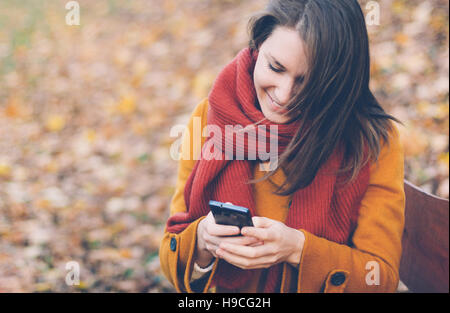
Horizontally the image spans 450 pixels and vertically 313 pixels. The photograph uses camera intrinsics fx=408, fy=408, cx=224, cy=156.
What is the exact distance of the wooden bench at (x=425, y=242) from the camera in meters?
1.29

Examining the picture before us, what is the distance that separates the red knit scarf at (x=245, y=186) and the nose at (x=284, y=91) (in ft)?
0.30

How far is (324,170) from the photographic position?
1.24 metres

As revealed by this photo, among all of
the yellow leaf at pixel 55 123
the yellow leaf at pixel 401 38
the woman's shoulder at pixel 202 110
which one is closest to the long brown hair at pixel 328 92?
the woman's shoulder at pixel 202 110

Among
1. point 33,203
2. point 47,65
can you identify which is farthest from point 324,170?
point 47,65

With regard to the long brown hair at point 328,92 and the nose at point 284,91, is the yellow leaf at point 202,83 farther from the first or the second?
the nose at point 284,91

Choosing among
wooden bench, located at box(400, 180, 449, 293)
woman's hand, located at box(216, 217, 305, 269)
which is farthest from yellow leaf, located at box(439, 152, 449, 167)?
woman's hand, located at box(216, 217, 305, 269)

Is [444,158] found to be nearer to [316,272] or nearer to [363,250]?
[363,250]

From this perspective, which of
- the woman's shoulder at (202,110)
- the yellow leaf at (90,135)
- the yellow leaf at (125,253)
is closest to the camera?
the woman's shoulder at (202,110)

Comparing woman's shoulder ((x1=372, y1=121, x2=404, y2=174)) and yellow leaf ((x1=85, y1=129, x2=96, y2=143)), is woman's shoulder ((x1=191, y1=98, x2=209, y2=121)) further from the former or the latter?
yellow leaf ((x1=85, y1=129, x2=96, y2=143))

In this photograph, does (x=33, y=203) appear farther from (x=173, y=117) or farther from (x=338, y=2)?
(x=338, y=2)

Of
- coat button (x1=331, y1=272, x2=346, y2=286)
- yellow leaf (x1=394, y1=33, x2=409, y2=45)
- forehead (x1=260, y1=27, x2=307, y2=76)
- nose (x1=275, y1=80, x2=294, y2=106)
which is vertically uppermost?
yellow leaf (x1=394, y1=33, x2=409, y2=45)

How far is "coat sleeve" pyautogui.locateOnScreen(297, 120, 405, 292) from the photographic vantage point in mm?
1197

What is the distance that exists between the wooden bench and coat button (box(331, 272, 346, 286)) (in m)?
0.36
